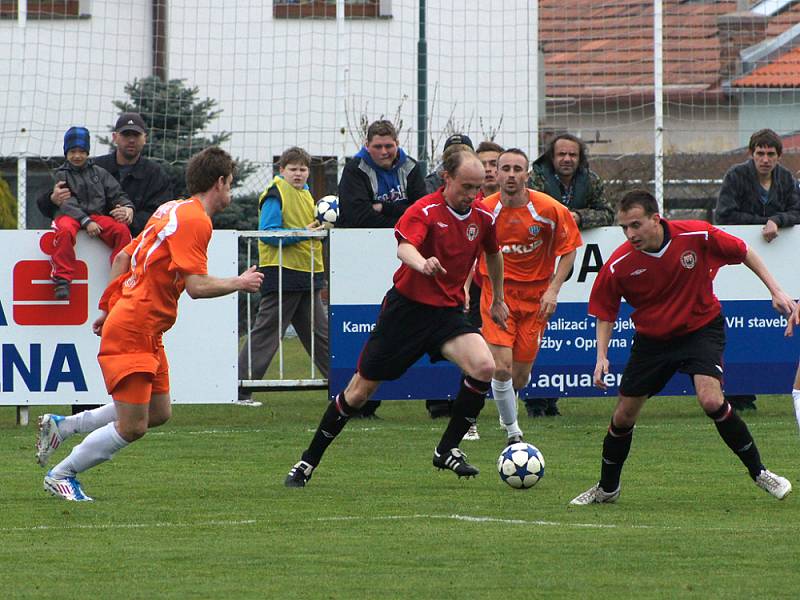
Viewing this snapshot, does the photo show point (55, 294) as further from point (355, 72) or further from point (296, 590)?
point (355, 72)

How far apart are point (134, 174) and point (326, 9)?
865cm

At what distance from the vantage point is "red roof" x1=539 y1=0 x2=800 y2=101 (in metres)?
19.7

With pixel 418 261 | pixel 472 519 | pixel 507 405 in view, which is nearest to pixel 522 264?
pixel 507 405

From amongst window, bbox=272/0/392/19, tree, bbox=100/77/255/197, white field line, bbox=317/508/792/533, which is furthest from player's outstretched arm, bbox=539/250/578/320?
tree, bbox=100/77/255/197

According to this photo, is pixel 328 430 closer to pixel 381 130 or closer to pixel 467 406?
pixel 467 406

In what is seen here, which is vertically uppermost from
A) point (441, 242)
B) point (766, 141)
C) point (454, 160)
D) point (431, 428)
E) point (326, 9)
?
point (326, 9)

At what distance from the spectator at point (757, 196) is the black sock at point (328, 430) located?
213 inches

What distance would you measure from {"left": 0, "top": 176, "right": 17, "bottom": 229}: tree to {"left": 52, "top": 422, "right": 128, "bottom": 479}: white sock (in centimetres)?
1381

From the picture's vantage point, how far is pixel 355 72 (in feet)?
71.2

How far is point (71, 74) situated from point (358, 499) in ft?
46.1

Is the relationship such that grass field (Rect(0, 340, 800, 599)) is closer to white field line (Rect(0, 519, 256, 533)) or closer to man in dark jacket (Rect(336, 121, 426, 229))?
white field line (Rect(0, 519, 256, 533))

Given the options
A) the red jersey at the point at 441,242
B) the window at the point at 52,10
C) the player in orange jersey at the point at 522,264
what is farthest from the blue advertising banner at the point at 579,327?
the window at the point at 52,10

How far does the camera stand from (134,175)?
13.5 m

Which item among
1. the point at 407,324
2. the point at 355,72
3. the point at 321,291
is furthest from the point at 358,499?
the point at 355,72
